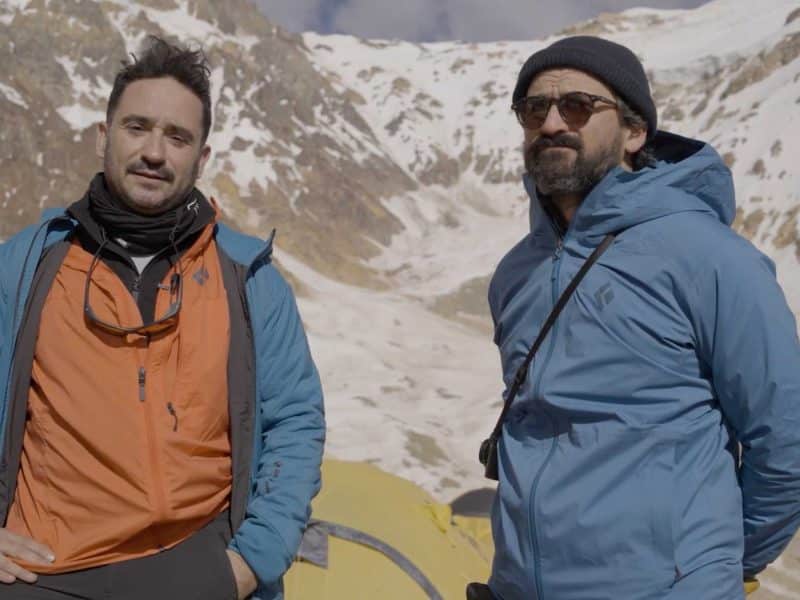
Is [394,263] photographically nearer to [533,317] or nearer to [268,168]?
[268,168]

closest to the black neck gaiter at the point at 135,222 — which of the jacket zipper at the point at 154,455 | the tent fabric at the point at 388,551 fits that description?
the jacket zipper at the point at 154,455

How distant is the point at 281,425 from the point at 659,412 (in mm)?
A: 1059

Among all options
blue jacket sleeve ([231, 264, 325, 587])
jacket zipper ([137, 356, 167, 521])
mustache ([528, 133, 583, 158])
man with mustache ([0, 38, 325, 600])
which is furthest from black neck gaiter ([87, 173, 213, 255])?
mustache ([528, 133, 583, 158])

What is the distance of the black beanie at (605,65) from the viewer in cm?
217

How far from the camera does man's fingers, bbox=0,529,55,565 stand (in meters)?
2.03

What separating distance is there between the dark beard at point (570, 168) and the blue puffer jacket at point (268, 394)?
2.67ft

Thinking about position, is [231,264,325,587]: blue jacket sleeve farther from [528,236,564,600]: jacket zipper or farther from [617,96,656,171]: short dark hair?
[617,96,656,171]: short dark hair

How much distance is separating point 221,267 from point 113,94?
61 cm

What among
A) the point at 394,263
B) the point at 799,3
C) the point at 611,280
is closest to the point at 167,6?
the point at 394,263

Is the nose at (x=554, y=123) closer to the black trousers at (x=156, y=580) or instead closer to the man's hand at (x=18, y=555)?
the black trousers at (x=156, y=580)

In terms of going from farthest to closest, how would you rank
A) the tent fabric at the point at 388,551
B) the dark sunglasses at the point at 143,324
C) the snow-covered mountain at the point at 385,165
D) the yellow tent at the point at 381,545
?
the snow-covered mountain at the point at 385,165 < the tent fabric at the point at 388,551 < the yellow tent at the point at 381,545 < the dark sunglasses at the point at 143,324

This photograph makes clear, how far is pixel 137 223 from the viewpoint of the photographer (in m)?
2.24

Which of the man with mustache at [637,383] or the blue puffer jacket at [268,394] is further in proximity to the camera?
the blue puffer jacket at [268,394]

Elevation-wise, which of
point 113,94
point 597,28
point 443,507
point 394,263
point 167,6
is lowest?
point 394,263
